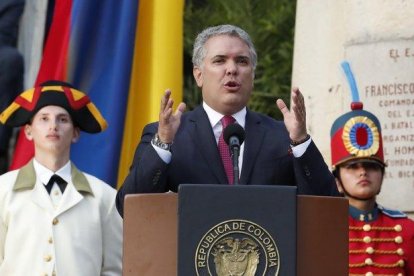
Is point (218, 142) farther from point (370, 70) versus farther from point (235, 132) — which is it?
point (370, 70)

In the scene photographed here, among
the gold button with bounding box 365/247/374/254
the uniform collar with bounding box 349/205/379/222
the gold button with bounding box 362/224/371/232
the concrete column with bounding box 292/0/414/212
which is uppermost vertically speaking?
the concrete column with bounding box 292/0/414/212

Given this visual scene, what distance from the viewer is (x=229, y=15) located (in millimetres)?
11719

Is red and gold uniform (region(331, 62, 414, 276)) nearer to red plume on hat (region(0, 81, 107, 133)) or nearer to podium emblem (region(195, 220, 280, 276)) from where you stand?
red plume on hat (region(0, 81, 107, 133))

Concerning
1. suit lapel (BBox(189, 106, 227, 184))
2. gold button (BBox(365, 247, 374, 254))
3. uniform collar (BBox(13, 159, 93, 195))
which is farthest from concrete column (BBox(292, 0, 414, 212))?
suit lapel (BBox(189, 106, 227, 184))

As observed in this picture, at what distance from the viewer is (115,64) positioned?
29.7ft

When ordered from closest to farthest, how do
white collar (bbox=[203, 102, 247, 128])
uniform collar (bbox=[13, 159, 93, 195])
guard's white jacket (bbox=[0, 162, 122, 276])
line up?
white collar (bbox=[203, 102, 247, 128]), guard's white jacket (bbox=[0, 162, 122, 276]), uniform collar (bbox=[13, 159, 93, 195])

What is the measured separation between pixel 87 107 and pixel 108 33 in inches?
62.7

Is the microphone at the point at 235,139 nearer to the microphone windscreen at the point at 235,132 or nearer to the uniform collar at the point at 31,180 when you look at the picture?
the microphone windscreen at the point at 235,132

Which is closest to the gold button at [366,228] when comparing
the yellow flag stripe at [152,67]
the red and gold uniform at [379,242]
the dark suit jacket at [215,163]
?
the red and gold uniform at [379,242]

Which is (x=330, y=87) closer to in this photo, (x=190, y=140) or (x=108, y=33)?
(x=108, y=33)

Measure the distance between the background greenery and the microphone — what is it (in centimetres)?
620

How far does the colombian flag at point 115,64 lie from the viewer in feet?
29.3

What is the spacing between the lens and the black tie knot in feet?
24.4

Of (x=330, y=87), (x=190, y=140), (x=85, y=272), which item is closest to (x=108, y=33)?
(x=330, y=87)
